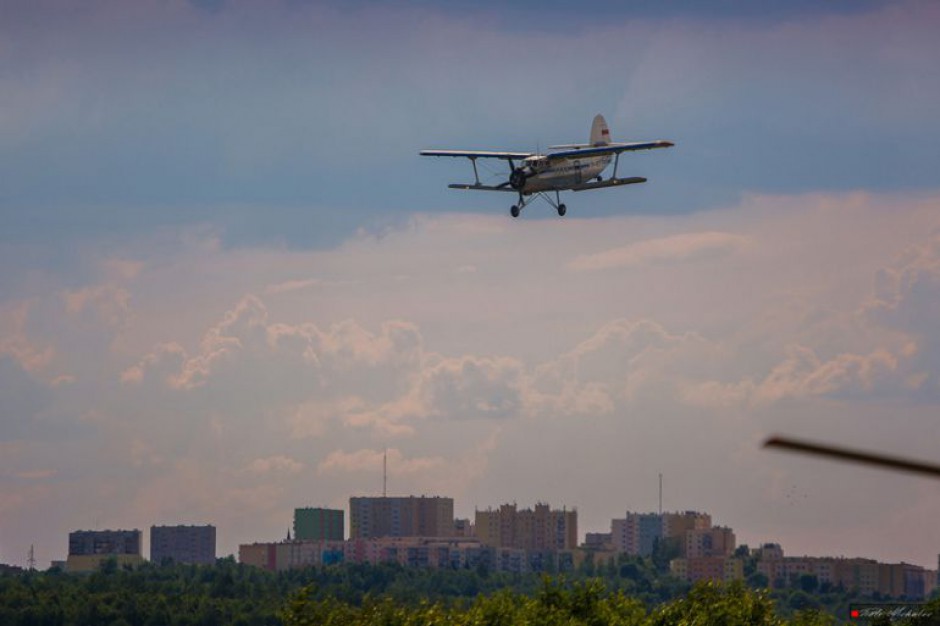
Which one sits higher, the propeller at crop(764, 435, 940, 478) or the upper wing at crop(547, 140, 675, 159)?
the upper wing at crop(547, 140, 675, 159)

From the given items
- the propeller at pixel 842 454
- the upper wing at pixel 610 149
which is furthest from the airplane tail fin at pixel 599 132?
the propeller at pixel 842 454

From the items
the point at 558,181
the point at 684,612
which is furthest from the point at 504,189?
the point at 684,612

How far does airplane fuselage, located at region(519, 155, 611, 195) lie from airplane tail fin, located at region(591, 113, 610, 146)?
18.5 meters

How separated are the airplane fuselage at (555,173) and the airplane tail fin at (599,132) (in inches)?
729

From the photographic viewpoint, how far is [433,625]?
12875 centimetres

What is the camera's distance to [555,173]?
10200cm

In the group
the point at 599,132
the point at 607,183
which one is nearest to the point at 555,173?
the point at 607,183

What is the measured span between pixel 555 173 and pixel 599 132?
87.7 feet

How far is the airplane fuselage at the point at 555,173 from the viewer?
99938mm

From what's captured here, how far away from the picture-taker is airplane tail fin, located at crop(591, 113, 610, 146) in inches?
4988

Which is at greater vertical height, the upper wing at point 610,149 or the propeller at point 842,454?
the upper wing at point 610,149

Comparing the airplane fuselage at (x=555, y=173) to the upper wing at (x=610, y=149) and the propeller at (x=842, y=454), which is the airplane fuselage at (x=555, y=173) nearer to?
the upper wing at (x=610, y=149)

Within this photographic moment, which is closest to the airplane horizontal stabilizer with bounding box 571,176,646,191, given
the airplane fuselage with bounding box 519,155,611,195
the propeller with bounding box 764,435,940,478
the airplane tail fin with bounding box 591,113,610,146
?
the airplane fuselage with bounding box 519,155,611,195

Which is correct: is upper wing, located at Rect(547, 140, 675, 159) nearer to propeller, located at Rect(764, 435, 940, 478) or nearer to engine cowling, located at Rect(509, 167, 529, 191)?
engine cowling, located at Rect(509, 167, 529, 191)
